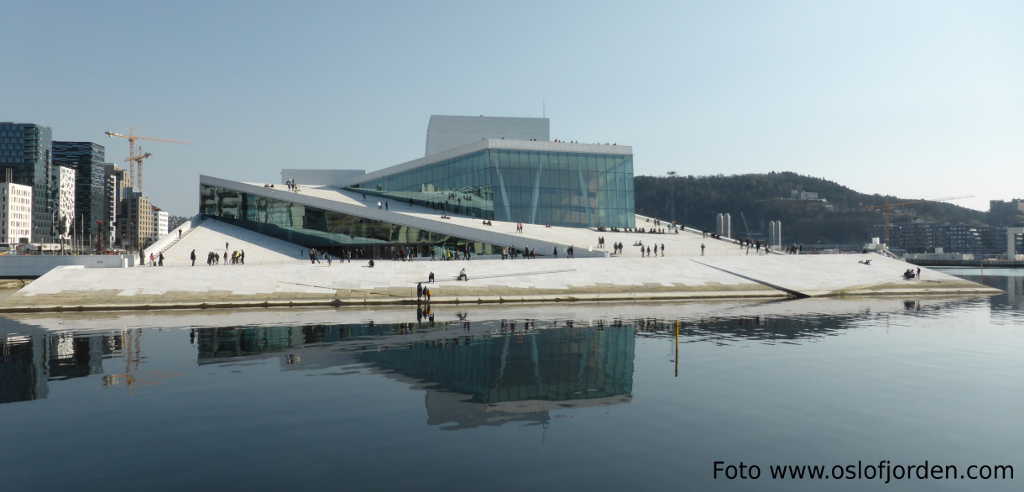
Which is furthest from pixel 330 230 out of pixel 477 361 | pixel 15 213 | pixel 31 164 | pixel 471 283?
pixel 31 164

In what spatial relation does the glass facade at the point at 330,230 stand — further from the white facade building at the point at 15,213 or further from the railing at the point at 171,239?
the white facade building at the point at 15,213

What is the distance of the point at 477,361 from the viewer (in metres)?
17.1

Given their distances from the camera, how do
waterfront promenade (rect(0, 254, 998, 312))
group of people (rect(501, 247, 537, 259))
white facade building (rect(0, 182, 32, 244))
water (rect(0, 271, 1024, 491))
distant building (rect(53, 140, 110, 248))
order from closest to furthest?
water (rect(0, 271, 1024, 491)), waterfront promenade (rect(0, 254, 998, 312)), group of people (rect(501, 247, 537, 259)), white facade building (rect(0, 182, 32, 244)), distant building (rect(53, 140, 110, 248))

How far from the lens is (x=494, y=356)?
17.8 m

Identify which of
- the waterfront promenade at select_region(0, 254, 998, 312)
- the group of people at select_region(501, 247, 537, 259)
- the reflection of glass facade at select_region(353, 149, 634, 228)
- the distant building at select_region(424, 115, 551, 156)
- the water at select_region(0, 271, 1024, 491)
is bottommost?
the water at select_region(0, 271, 1024, 491)

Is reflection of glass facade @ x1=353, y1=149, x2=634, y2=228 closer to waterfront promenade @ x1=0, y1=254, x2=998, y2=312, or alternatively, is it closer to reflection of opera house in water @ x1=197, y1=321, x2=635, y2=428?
waterfront promenade @ x1=0, y1=254, x2=998, y2=312

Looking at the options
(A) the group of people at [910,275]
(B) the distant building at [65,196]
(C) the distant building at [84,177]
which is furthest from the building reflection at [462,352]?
(C) the distant building at [84,177]

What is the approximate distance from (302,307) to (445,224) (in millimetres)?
19162

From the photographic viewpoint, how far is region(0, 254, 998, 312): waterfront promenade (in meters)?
33.5

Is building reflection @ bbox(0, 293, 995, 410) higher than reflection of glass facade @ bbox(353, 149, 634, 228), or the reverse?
reflection of glass facade @ bbox(353, 149, 634, 228)

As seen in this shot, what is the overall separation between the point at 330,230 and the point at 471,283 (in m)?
22.2

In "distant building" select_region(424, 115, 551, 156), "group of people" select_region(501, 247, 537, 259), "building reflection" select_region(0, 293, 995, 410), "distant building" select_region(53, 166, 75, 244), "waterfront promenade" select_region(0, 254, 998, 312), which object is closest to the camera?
"building reflection" select_region(0, 293, 995, 410)

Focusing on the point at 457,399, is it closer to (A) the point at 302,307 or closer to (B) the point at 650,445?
(B) the point at 650,445

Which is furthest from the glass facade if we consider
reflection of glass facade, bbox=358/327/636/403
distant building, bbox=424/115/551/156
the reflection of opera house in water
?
reflection of glass facade, bbox=358/327/636/403
